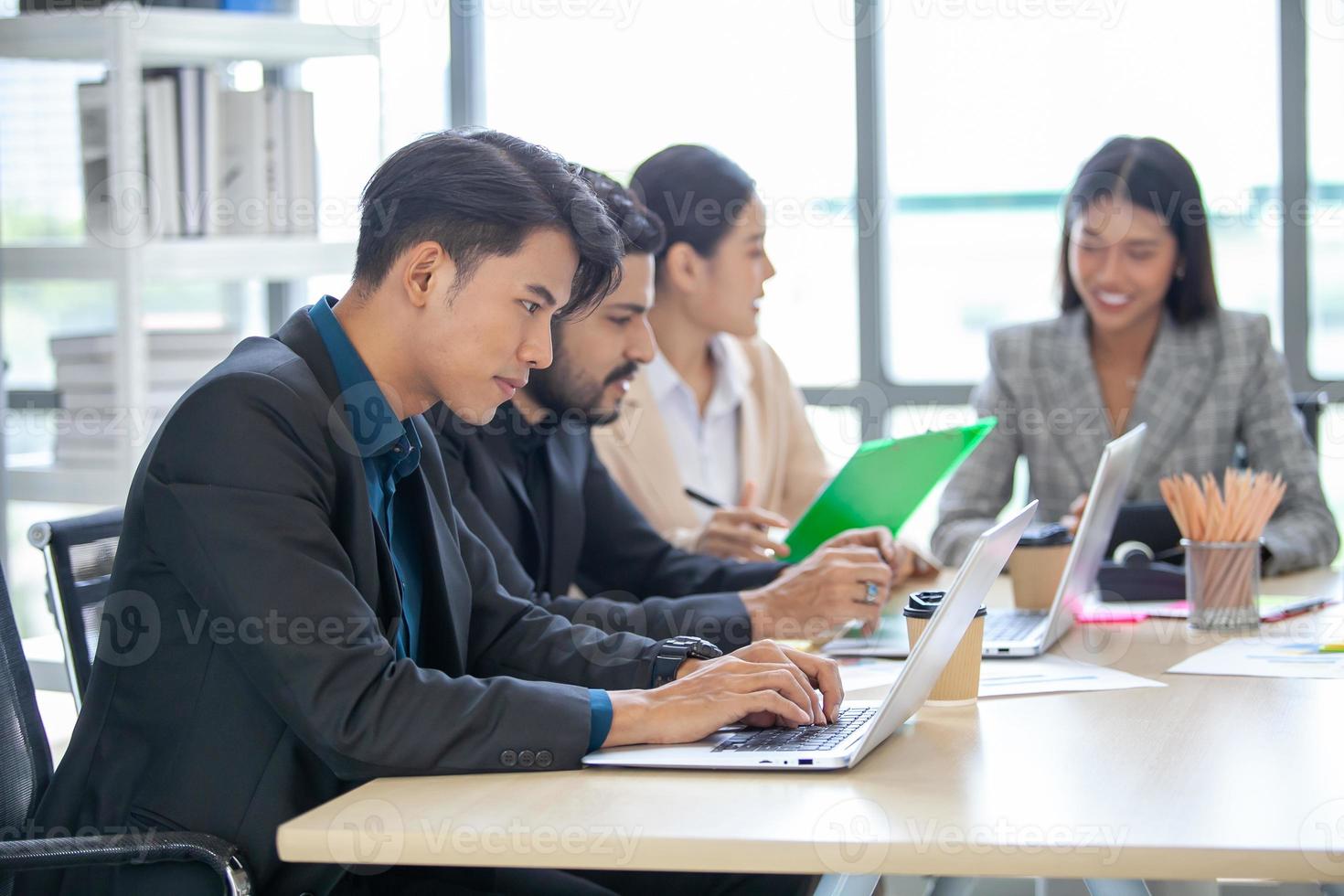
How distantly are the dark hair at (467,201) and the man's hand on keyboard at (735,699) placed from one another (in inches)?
18.7

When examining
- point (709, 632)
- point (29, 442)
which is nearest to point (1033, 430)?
point (709, 632)

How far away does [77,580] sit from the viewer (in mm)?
1642

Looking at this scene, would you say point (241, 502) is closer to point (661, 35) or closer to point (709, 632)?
point (709, 632)

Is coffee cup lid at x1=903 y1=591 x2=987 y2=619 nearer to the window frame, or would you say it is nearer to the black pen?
the black pen

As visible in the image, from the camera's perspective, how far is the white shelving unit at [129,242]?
271 centimetres

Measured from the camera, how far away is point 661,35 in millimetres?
4434

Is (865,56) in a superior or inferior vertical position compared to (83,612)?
superior

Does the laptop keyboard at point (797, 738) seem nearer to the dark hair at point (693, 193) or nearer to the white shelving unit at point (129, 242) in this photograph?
the dark hair at point (693, 193)

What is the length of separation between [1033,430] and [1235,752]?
1.62 meters

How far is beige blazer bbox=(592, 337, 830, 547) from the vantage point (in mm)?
2695

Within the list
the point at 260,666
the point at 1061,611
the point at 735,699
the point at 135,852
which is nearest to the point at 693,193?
the point at 1061,611

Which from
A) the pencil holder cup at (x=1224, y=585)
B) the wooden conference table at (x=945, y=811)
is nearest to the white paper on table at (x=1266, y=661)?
the pencil holder cup at (x=1224, y=585)

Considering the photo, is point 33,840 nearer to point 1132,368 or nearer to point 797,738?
point 797,738

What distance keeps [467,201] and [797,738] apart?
63 centimetres
